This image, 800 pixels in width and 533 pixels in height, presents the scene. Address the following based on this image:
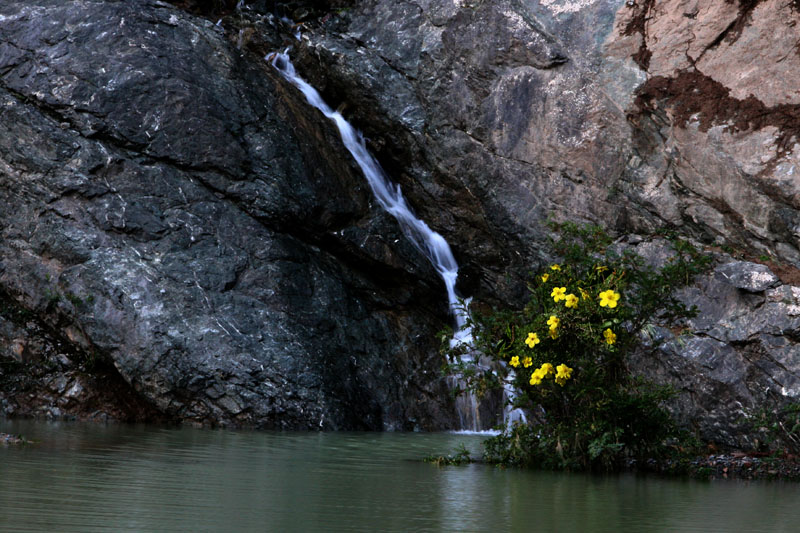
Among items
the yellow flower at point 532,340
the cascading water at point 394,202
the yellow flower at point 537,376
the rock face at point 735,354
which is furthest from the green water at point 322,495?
the cascading water at point 394,202

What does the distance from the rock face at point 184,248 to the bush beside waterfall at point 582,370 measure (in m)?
3.98

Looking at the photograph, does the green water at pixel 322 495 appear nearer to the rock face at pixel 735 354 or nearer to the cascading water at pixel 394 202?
the rock face at pixel 735 354

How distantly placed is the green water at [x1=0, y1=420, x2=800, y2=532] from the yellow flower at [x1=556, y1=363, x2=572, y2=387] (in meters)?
0.66

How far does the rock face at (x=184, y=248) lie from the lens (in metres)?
10.1

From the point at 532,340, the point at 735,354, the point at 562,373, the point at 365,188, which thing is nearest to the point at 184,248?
the point at 365,188

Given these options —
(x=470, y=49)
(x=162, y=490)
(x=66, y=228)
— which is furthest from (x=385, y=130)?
(x=162, y=490)

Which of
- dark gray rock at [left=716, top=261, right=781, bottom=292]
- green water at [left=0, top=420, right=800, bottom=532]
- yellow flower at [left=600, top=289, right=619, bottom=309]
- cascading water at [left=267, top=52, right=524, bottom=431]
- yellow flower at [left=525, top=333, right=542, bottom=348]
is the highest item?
cascading water at [left=267, top=52, right=524, bottom=431]

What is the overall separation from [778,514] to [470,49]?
9.13 metres

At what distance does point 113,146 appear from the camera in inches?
434

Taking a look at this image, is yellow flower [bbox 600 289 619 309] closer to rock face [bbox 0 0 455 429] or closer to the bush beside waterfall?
the bush beside waterfall

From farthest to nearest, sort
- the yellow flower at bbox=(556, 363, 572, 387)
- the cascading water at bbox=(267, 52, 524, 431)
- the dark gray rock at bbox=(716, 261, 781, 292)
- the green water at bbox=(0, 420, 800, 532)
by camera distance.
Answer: the cascading water at bbox=(267, 52, 524, 431)
the dark gray rock at bbox=(716, 261, 781, 292)
the yellow flower at bbox=(556, 363, 572, 387)
the green water at bbox=(0, 420, 800, 532)

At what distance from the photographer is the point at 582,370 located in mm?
6367

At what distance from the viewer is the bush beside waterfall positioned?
6.28 meters

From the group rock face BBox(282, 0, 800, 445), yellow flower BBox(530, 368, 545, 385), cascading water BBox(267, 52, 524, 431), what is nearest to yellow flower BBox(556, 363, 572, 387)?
yellow flower BBox(530, 368, 545, 385)
